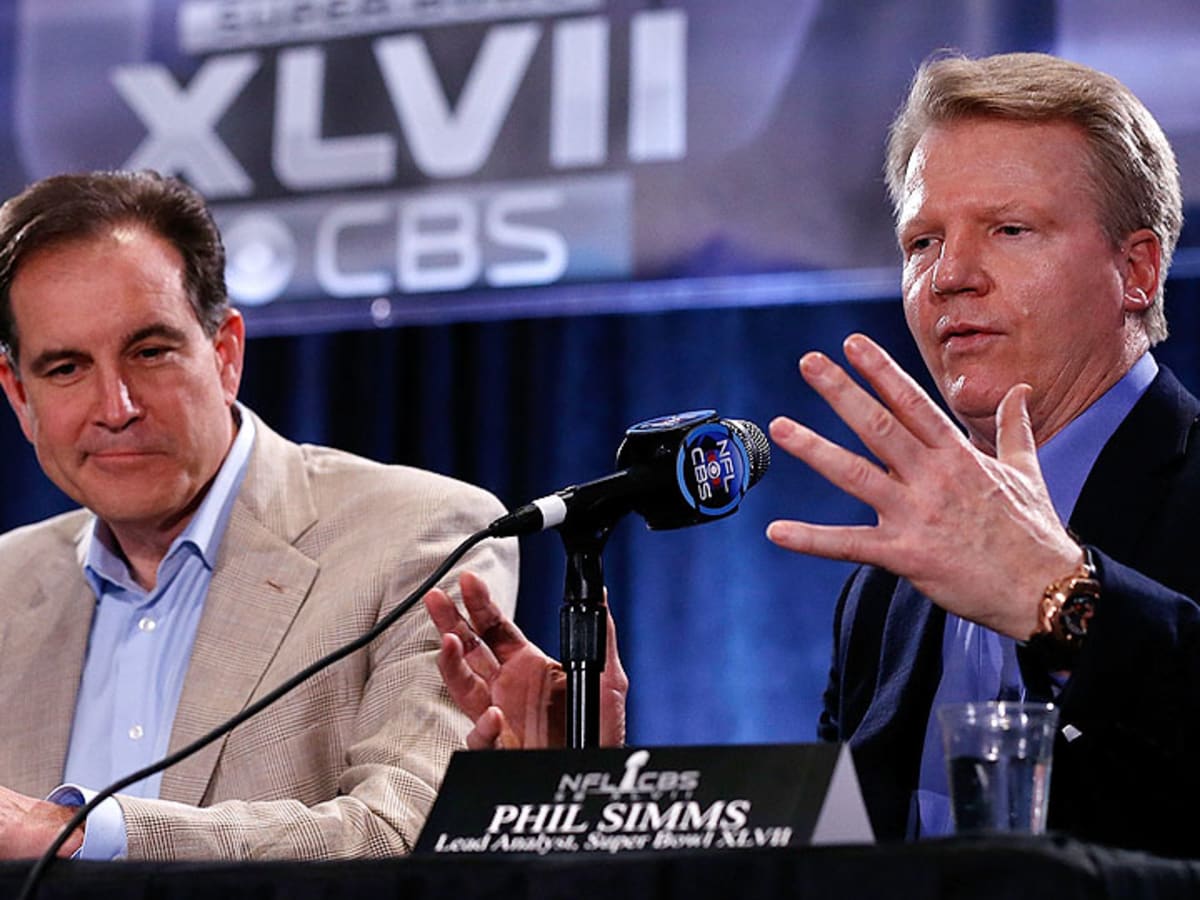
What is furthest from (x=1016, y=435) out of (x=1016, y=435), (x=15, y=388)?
(x=15, y=388)

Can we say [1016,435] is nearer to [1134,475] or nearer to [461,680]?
[1134,475]

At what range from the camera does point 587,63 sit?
3492mm

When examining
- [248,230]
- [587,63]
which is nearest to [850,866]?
[587,63]

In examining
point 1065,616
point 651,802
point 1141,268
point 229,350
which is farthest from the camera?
point 229,350

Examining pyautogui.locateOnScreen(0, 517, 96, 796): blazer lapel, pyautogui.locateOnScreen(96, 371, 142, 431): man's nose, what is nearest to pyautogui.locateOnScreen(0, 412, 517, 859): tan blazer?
pyautogui.locateOnScreen(0, 517, 96, 796): blazer lapel

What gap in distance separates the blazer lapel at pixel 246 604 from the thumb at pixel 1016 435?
111 cm

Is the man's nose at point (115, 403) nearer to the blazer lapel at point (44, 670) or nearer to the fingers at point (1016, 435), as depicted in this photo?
the blazer lapel at point (44, 670)

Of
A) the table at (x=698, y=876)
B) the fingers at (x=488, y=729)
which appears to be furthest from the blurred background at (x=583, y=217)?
the table at (x=698, y=876)

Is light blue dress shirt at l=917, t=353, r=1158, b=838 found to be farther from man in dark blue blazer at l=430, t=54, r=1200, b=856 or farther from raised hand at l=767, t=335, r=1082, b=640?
raised hand at l=767, t=335, r=1082, b=640

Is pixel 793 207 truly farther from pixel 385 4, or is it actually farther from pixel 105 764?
pixel 105 764

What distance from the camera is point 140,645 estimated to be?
90.9 inches

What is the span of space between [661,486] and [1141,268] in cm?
76

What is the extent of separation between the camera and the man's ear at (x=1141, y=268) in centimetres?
191

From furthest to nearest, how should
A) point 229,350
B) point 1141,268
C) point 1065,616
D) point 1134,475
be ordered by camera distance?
point 229,350, point 1141,268, point 1134,475, point 1065,616
